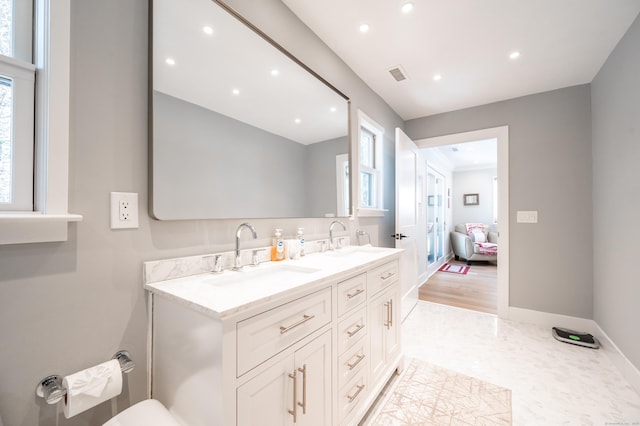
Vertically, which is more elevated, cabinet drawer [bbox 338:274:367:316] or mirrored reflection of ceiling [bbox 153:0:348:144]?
mirrored reflection of ceiling [bbox 153:0:348:144]

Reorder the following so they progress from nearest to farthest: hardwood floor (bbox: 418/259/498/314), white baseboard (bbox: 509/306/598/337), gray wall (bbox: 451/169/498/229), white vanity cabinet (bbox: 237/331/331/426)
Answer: white vanity cabinet (bbox: 237/331/331/426)
white baseboard (bbox: 509/306/598/337)
hardwood floor (bbox: 418/259/498/314)
gray wall (bbox: 451/169/498/229)

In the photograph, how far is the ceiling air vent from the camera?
234 cm

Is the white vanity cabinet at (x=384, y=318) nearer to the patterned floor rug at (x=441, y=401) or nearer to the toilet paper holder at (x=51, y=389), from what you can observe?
the patterned floor rug at (x=441, y=401)

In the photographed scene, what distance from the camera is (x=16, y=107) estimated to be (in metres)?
0.76

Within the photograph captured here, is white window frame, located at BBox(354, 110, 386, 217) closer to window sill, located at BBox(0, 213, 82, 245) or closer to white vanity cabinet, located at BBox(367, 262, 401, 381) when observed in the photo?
white vanity cabinet, located at BBox(367, 262, 401, 381)

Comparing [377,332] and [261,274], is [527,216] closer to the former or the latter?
[377,332]

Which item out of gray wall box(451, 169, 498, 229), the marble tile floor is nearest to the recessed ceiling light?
the marble tile floor

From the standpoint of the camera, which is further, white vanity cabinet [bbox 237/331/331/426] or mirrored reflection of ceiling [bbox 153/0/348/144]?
mirrored reflection of ceiling [bbox 153/0/348/144]

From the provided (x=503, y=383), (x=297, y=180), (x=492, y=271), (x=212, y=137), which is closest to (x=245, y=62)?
(x=212, y=137)

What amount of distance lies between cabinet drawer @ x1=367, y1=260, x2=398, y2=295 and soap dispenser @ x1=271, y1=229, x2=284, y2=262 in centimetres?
52

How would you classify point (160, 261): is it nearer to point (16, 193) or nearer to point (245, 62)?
point (16, 193)

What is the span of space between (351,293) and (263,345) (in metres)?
0.57

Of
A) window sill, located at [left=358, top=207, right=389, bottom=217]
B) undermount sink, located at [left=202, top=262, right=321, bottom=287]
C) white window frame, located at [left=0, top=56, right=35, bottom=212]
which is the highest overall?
white window frame, located at [left=0, top=56, right=35, bottom=212]

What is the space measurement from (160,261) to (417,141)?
3395 millimetres
